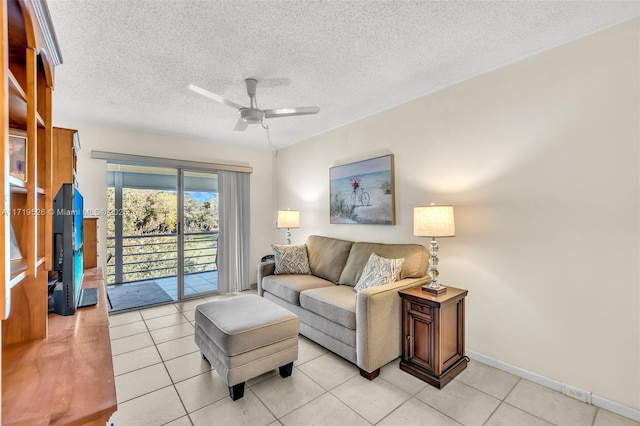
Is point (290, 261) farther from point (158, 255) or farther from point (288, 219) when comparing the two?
point (158, 255)

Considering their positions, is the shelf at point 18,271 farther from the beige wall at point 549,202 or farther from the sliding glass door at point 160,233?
the sliding glass door at point 160,233

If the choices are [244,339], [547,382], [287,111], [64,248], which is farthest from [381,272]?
[64,248]

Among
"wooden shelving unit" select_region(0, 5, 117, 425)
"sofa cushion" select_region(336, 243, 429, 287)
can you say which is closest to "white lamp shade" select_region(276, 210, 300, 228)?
"sofa cushion" select_region(336, 243, 429, 287)

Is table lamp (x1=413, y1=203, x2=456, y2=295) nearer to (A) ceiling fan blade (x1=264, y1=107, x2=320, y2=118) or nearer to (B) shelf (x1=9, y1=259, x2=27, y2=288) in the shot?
(A) ceiling fan blade (x1=264, y1=107, x2=320, y2=118)

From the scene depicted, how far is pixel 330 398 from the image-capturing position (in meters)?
2.05

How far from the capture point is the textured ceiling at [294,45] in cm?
174

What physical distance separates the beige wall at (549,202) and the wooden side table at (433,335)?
295mm

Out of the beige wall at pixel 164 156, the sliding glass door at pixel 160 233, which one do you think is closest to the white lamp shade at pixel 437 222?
the beige wall at pixel 164 156

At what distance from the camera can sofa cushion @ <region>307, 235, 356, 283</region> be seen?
139 inches

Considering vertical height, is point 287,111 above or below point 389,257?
above

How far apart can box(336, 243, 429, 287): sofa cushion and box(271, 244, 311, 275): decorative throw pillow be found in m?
0.62

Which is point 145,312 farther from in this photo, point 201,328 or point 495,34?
point 495,34

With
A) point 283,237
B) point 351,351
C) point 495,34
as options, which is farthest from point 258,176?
point 495,34

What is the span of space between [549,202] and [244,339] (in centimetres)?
246
